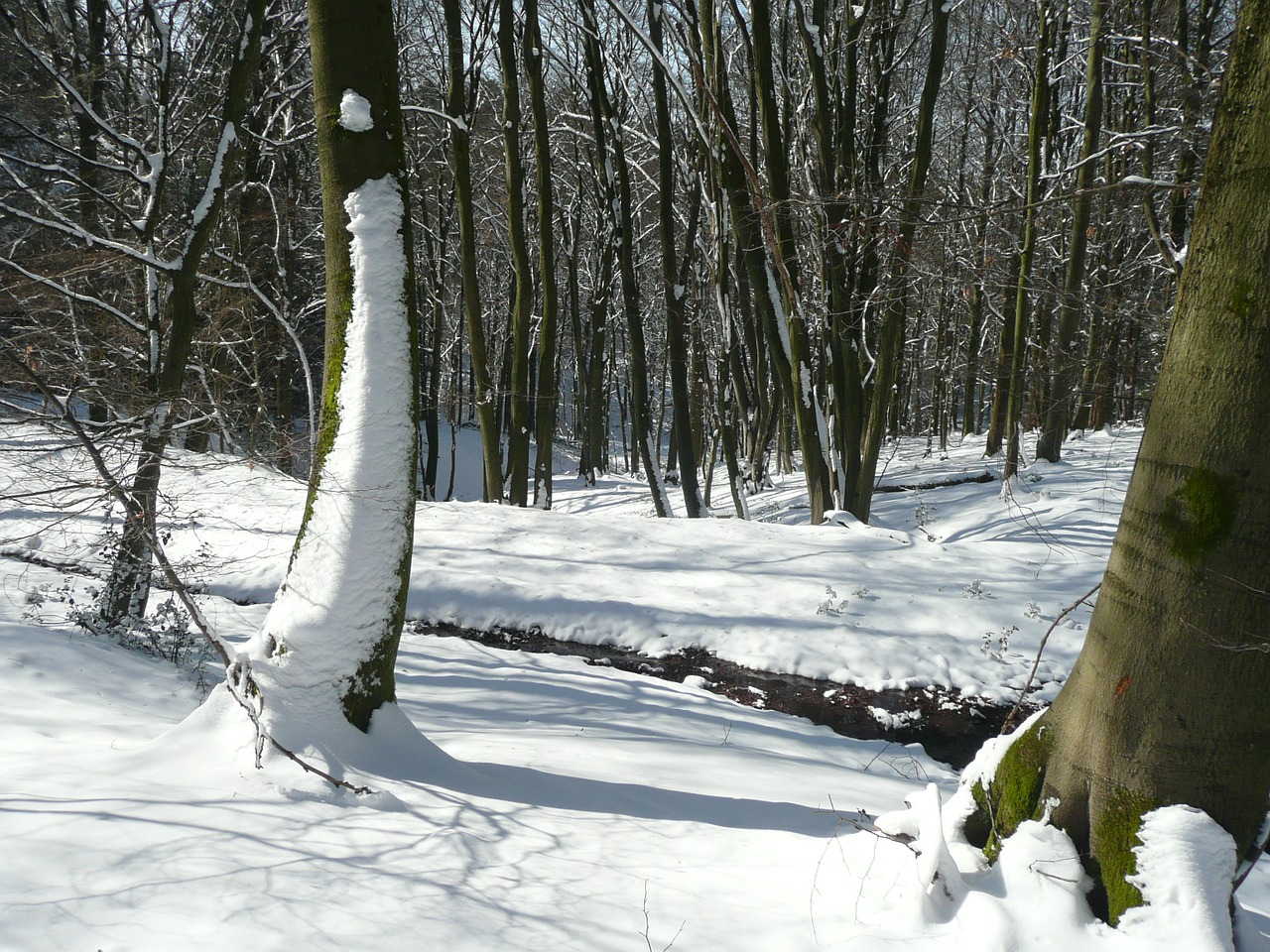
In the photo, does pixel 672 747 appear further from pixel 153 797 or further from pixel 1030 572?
pixel 1030 572

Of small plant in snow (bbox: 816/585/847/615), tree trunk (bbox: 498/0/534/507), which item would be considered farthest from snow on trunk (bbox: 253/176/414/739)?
tree trunk (bbox: 498/0/534/507)

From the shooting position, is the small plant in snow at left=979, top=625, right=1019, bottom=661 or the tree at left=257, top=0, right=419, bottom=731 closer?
the tree at left=257, top=0, right=419, bottom=731

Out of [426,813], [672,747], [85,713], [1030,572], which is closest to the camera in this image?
[426,813]

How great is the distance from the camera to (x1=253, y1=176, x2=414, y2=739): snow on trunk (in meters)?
3.65

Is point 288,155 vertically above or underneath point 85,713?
above

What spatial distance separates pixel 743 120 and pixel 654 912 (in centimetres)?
1594

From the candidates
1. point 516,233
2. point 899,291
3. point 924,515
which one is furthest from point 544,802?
point 924,515

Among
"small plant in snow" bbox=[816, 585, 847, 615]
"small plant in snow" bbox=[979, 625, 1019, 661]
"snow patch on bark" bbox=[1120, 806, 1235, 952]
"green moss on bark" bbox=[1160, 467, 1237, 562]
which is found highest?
"green moss on bark" bbox=[1160, 467, 1237, 562]

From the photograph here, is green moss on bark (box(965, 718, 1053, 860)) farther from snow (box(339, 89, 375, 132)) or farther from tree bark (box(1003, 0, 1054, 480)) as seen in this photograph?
tree bark (box(1003, 0, 1054, 480))

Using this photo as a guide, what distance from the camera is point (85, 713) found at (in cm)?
403

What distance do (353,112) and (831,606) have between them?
6.29 meters

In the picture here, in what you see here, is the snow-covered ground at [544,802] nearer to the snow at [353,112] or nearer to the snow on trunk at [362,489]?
the snow on trunk at [362,489]

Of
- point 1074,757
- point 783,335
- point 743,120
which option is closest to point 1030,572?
point 783,335

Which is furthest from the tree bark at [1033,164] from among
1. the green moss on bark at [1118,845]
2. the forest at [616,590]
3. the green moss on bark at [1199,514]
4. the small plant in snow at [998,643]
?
the green moss on bark at [1118,845]
